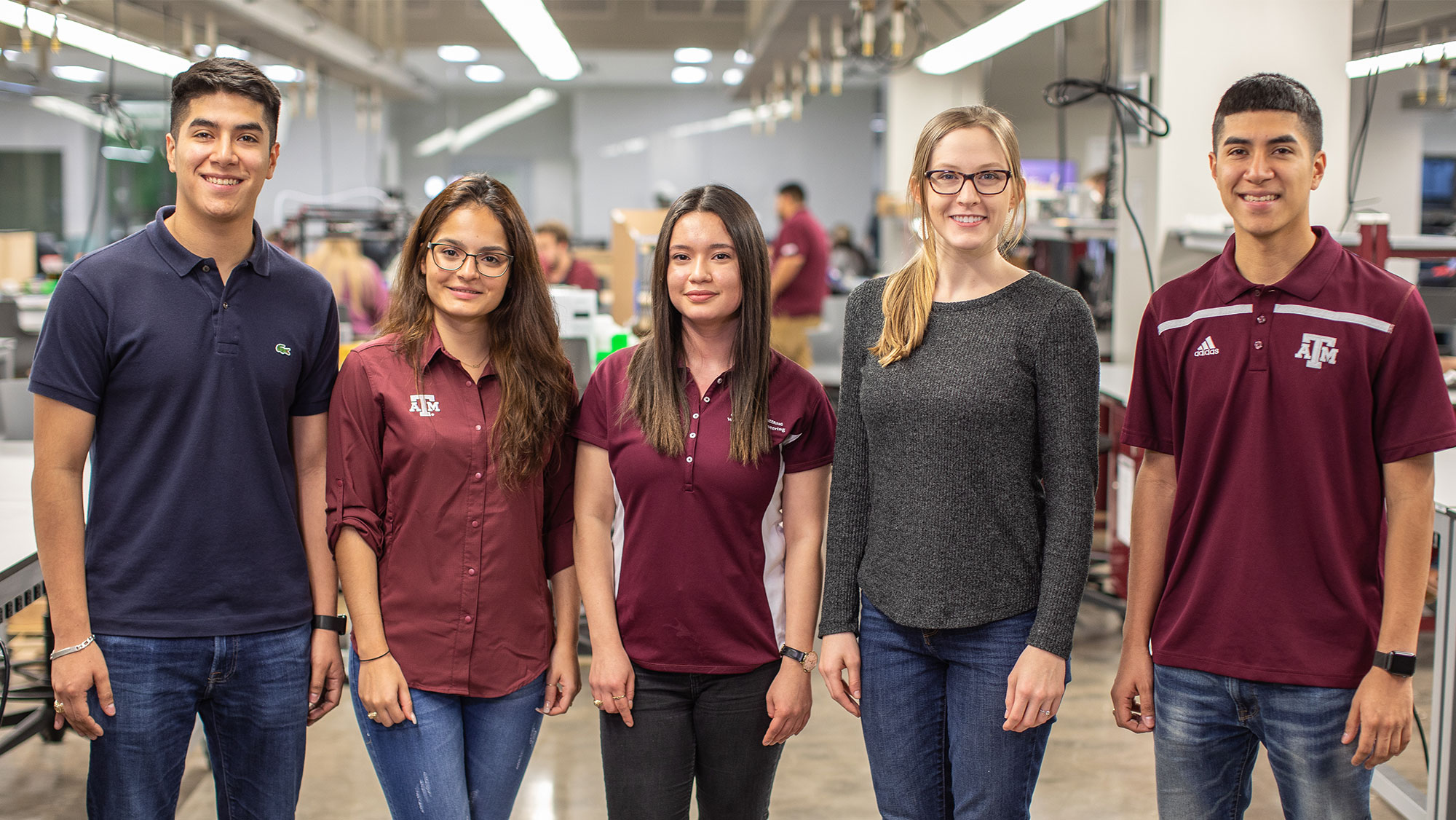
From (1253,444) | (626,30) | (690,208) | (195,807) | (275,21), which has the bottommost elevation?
(195,807)

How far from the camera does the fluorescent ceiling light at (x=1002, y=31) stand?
16.1 feet

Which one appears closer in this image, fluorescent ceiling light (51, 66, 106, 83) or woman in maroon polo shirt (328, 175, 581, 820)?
woman in maroon polo shirt (328, 175, 581, 820)

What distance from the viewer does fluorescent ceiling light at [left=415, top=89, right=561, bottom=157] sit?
15.4 metres

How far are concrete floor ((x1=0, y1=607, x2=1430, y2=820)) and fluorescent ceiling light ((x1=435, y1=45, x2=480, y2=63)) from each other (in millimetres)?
9084

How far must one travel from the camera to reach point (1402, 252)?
3.75m

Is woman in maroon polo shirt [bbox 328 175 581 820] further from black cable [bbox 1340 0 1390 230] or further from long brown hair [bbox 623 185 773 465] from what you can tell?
black cable [bbox 1340 0 1390 230]

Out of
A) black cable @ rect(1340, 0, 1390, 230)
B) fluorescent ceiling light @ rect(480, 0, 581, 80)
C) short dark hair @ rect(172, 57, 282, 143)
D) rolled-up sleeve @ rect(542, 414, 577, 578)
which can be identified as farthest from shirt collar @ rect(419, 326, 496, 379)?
fluorescent ceiling light @ rect(480, 0, 581, 80)

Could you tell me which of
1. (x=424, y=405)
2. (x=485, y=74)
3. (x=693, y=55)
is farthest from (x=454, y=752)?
(x=485, y=74)

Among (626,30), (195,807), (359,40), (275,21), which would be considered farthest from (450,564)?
(626,30)

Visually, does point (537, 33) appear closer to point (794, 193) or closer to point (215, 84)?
point (794, 193)

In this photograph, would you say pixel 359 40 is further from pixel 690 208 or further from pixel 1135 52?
pixel 690 208

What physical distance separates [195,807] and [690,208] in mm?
2091

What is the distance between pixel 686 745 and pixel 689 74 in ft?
43.7

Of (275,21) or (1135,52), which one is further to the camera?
(275,21)
